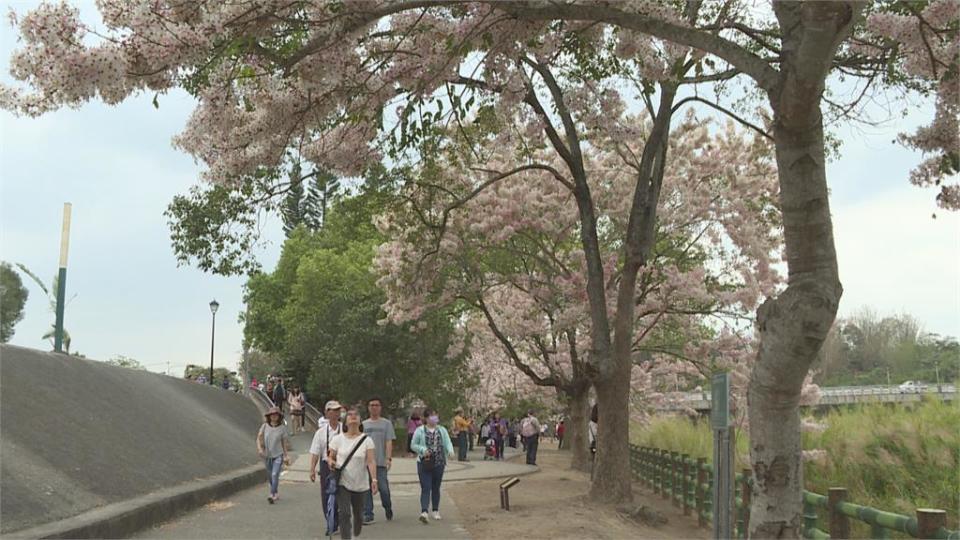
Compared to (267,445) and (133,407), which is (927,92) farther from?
(133,407)

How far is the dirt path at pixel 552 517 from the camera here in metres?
11.0

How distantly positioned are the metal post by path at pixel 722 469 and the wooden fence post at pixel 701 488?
628 cm

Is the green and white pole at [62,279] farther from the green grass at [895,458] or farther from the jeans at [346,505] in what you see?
the green grass at [895,458]

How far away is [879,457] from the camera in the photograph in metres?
11.6

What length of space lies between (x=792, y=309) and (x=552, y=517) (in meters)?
7.03

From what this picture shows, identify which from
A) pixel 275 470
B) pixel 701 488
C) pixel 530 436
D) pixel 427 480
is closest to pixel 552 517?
pixel 427 480

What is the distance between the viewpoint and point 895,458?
444 inches

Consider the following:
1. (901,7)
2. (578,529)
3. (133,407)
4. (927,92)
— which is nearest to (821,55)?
(901,7)

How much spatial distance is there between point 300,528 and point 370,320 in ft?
63.9

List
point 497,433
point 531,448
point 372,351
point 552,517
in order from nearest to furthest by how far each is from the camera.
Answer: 1. point 552,517
2. point 531,448
3. point 372,351
4. point 497,433

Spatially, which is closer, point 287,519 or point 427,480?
point 287,519

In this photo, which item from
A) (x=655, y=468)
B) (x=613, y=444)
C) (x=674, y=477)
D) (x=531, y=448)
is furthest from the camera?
(x=531, y=448)

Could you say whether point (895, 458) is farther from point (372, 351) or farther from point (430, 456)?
point (372, 351)

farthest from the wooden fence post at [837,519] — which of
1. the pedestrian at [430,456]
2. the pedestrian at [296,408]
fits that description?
the pedestrian at [296,408]
